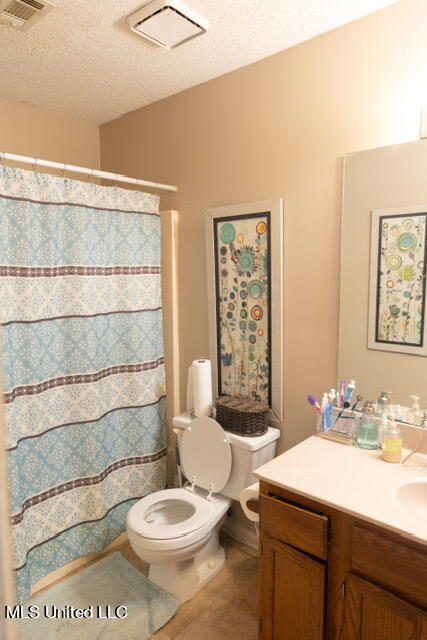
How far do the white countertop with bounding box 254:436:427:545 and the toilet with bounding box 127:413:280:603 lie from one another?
Answer: 426 millimetres

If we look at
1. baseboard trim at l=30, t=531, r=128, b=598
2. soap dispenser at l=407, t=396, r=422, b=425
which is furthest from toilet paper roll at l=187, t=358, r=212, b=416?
soap dispenser at l=407, t=396, r=422, b=425

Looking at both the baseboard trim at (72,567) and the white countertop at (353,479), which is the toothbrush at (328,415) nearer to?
the white countertop at (353,479)

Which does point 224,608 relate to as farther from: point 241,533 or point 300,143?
point 300,143

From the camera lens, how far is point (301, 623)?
141 cm

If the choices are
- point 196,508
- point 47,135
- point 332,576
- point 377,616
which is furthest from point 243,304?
point 47,135

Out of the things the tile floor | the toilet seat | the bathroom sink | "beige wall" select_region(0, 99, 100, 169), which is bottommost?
the tile floor

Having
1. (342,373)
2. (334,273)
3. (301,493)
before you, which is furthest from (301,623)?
(334,273)

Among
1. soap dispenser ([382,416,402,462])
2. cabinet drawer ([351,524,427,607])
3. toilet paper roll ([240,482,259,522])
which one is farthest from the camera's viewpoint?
toilet paper roll ([240,482,259,522])

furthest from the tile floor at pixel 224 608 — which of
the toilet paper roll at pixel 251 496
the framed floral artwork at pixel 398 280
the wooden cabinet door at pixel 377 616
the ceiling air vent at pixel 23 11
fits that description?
the ceiling air vent at pixel 23 11

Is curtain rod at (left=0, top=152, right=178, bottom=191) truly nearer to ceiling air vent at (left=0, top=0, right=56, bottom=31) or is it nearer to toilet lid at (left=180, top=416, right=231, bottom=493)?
ceiling air vent at (left=0, top=0, right=56, bottom=31)

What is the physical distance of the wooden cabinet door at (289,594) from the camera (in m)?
1.36

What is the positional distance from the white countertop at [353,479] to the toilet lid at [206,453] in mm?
484

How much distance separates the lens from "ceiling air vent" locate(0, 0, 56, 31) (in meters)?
1.54

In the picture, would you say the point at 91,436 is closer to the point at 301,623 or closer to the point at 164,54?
the point at 301,623
